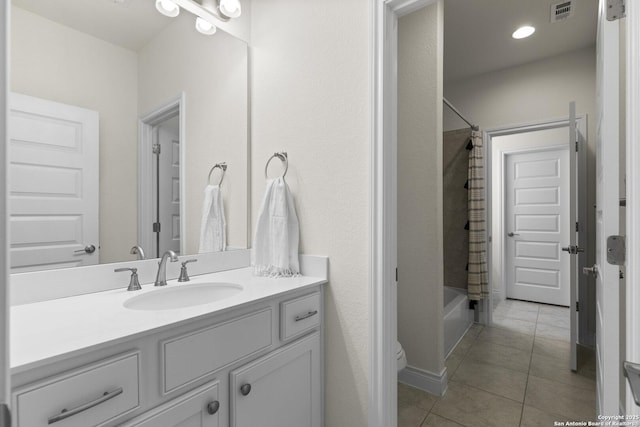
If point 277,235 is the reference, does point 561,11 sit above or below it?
above

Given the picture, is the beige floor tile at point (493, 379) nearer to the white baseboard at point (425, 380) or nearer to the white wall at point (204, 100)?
the white baseboard at point (425, 380)

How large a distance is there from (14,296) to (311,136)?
4.21 ft

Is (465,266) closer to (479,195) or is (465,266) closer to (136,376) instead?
(479,195)

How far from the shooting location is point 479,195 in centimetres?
308

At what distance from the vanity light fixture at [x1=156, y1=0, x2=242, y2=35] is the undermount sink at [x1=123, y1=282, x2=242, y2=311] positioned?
1296mm

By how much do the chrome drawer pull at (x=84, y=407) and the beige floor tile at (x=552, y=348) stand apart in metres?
3.01

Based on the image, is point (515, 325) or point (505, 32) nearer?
point (505, 32)

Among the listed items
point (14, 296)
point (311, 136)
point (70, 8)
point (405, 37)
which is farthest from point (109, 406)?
point (405, 37)

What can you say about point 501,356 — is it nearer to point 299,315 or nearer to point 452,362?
point 452,362

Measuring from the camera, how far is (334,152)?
58.0 inches

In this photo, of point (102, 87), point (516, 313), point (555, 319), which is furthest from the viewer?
point (516, 313)

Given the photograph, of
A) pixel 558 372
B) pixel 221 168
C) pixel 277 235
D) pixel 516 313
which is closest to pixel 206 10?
pixel 221 168

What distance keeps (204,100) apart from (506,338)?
319cm

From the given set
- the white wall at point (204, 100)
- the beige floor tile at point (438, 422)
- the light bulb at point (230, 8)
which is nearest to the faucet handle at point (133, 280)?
the white wall at point (204, 100)
